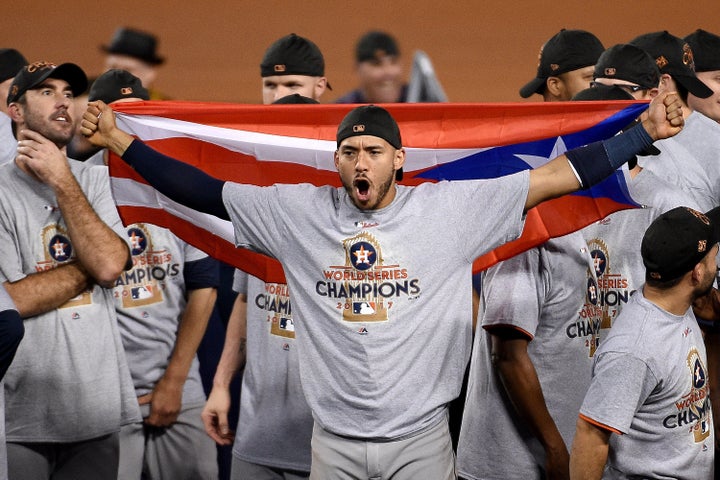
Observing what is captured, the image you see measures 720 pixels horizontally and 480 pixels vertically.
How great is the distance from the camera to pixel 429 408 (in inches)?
141

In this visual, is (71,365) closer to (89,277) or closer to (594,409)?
(89,277)

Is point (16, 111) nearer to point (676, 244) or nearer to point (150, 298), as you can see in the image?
point (150, 298)

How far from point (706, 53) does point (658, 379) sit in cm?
291

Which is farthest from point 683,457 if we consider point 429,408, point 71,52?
point 71,52

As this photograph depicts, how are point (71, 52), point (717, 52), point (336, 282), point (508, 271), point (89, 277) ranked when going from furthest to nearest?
point (71, 52)
point (717, 52)
point (89, 277)
point (508, 271)
point (336, 282)

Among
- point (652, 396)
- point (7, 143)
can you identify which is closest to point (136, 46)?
point (7, 143)

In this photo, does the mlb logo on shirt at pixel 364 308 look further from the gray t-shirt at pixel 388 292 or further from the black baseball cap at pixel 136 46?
the black baseball cap at pixel 136 46

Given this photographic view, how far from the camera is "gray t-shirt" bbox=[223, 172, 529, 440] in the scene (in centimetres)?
358

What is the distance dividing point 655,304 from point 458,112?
4.14ft

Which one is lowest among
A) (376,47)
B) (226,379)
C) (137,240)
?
(226,379)

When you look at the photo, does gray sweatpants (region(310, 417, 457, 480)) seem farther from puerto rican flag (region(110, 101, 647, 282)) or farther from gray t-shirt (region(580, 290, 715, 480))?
puerto rican flag (region(110, 101, 647, 282))

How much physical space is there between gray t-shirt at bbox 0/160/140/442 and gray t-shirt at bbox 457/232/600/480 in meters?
1.53

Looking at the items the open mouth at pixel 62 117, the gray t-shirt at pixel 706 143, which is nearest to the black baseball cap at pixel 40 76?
the open mouth at pixel 62 117

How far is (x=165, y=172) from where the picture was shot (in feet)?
12.7
